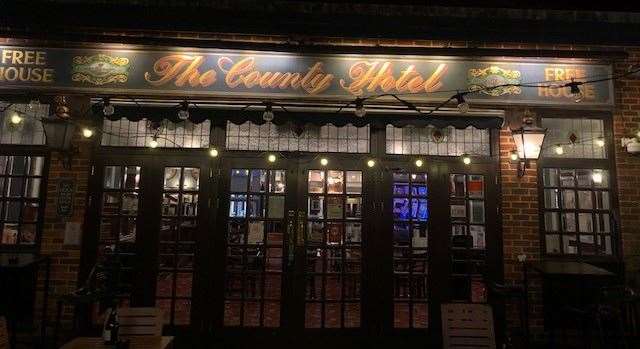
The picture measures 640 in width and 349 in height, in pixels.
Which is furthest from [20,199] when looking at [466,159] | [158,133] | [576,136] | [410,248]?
[576,136]

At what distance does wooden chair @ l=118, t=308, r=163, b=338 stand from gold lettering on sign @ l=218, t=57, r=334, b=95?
3488 millimetres

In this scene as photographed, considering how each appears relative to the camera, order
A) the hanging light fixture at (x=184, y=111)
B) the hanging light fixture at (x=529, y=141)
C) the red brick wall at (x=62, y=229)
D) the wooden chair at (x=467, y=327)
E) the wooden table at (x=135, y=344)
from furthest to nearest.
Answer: the red brick wall at (x=62, y=229), the hanging light fixture at (x=529, y=141), the hanging light fixture at (x=184, y=111), the wooden chair at (x=467, y=327), the wooden table at (x=135, y=344)

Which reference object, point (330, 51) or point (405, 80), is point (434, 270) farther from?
point (330, 51)

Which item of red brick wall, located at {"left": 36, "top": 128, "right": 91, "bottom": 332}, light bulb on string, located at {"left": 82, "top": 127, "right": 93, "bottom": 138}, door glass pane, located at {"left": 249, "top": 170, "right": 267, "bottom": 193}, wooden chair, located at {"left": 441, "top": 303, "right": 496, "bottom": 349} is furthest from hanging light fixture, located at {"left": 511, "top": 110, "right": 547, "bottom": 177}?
red brick wall, located at {"left": 36, "top": 128, "right": 91, "bottom": 332}

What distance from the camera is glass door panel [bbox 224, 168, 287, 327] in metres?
6.29

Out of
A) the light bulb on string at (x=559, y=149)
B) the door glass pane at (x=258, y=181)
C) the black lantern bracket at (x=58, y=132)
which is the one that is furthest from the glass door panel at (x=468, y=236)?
the black lantern bracket at (x=58, y=132)

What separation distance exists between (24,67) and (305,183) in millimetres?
4620

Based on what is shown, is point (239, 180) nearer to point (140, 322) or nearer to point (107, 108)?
point (107, 108)

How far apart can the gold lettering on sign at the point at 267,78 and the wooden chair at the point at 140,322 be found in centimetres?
349

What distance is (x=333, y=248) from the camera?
6387 mm

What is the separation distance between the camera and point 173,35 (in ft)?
21.4

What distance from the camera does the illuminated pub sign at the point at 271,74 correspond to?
620 centimetres

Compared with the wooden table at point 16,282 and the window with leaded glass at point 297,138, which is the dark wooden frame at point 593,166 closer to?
the window with leaded glass at point 297,138

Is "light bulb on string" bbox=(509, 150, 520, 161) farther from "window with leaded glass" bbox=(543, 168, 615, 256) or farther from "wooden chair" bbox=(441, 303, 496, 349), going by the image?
"wooden chair" bbox=(441, 303, 496, 349)
